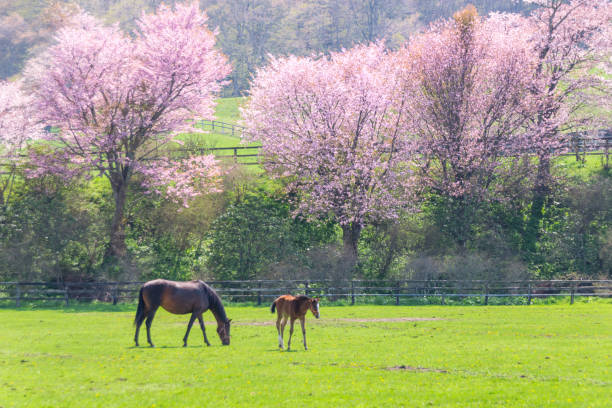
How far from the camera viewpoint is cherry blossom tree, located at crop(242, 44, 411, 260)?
141ft

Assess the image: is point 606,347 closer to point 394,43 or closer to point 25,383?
point 25,383

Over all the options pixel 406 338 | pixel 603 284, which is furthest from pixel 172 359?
pixel 603 284

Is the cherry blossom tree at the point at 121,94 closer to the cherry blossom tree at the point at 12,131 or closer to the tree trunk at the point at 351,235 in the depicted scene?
the cherry blossom tree at the point at 12,131

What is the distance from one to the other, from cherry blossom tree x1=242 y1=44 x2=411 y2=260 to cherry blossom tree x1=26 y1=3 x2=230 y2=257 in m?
5.34

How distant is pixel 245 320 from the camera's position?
1120 inches

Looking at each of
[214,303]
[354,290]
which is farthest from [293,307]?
[354,290]

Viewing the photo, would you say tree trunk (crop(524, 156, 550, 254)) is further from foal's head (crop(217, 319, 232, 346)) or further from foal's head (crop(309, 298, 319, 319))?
foal's head (crop(309, 298, 319, 319))

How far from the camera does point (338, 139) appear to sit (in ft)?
144

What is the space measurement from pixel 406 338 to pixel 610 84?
3664 cm

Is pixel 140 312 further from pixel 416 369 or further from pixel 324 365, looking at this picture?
pixel 416 369

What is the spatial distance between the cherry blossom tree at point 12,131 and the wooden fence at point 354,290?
10.0m

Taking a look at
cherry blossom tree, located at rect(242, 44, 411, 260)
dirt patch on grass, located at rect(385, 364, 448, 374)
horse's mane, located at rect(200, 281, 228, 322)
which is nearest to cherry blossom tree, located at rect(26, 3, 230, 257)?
cherry blossom tree, located at rect(242, 44, 411, 260)

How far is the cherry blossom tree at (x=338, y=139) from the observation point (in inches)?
1689

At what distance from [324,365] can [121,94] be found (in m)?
30.3
